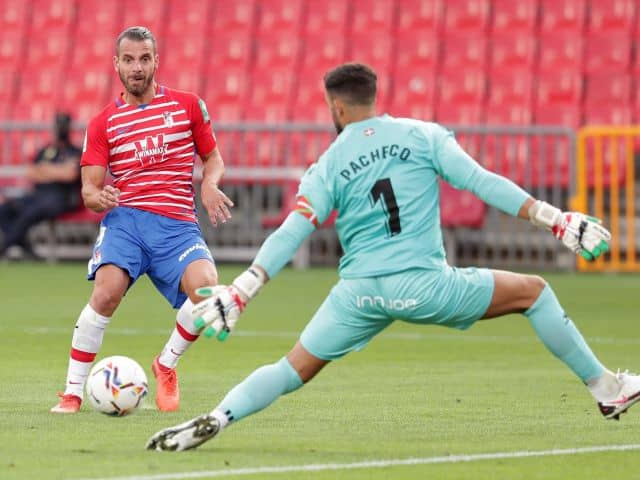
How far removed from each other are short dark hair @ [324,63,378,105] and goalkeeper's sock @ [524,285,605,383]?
1149mm

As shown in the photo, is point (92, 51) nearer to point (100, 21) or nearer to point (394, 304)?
point (100, 21)

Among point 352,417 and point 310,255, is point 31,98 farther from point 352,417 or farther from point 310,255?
point 352,417

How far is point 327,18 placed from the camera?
77.2 ft

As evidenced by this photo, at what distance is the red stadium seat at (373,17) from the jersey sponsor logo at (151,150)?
14.7 m

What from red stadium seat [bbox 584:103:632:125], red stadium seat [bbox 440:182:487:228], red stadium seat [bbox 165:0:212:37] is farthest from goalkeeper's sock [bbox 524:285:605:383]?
red stadium seat [bbox 165:0:212:37]

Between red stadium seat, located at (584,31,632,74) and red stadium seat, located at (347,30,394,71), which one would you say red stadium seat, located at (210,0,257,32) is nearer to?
red stadium seat, located at (347,30,394,71)

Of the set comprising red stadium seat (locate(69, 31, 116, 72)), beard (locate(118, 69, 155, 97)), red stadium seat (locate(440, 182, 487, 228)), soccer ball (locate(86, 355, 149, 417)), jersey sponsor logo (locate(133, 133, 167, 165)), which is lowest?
red stadium seat (locate(440, 182, 487, 228))

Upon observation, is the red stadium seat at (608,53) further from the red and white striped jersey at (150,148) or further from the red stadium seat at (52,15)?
the red and white striped jersey at (150,148)

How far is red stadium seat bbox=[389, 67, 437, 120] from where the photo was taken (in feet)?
72.6

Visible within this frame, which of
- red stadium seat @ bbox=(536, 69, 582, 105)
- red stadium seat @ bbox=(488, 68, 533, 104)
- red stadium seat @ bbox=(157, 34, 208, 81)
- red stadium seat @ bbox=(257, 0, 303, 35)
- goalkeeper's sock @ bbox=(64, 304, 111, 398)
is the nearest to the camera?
goalkeeper's sock @ bbox=(64, 304, 111, 398)

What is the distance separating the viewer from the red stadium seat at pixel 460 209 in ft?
67.5

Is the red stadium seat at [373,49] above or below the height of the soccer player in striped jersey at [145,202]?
above

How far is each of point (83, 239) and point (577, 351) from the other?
1602 cm

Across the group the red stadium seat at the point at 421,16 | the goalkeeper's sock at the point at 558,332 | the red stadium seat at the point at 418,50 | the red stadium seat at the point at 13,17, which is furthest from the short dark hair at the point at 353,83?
the red stadium seat at the point at 13,17
